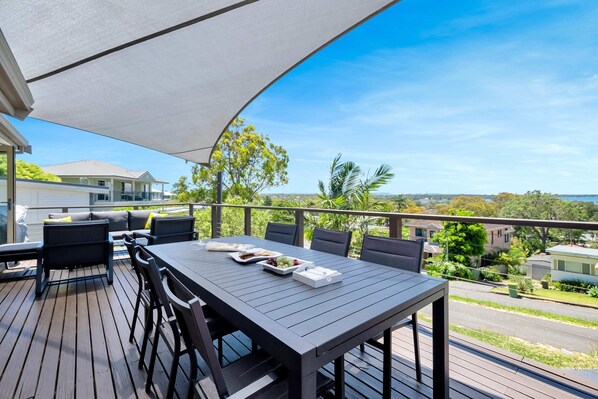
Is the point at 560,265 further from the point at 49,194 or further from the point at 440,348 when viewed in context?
the point at 49,194

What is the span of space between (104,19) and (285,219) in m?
4.41

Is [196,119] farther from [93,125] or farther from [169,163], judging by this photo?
[169,163]

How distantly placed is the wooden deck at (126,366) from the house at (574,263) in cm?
75

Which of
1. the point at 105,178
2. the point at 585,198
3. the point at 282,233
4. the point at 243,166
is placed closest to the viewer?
the point at 282,233

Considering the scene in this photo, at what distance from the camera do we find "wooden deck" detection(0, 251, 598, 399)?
6.44 ft

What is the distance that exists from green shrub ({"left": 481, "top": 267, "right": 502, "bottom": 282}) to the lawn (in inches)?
10.6

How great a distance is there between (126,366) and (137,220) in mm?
5200

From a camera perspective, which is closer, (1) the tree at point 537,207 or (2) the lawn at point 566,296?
(2) the lawn at point 566,296

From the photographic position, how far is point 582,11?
13453 millimetres

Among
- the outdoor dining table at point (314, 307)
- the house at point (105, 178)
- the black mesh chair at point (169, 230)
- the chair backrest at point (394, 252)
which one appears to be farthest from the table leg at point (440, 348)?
the house at point (105, 178)

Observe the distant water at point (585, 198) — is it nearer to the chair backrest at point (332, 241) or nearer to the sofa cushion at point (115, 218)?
the chair backrest at point (332, 241)

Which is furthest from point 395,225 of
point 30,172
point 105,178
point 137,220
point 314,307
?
point 30,172

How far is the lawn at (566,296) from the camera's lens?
2234 mm

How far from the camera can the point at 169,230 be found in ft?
16.4
